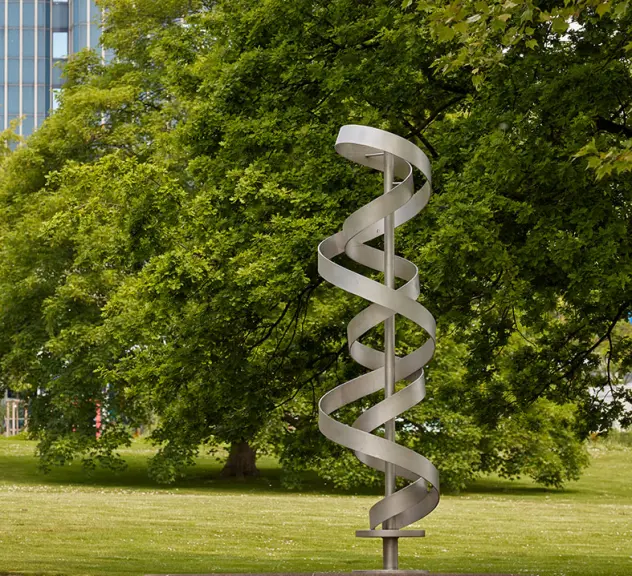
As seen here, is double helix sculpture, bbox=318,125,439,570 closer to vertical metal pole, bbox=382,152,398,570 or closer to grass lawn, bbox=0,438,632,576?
vertical metal pole, bbox=382,152,398,570

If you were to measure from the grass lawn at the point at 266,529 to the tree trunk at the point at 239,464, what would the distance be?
45cm

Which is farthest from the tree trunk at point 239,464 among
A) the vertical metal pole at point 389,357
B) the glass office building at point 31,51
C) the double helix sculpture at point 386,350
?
the glass office building at point 31,51

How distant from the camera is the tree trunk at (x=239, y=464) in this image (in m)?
36.5

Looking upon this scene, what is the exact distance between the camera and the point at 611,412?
1769 cm

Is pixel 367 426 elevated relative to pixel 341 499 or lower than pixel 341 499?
elevated

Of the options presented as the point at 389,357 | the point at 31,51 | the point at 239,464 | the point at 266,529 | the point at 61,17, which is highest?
the point at 61,17

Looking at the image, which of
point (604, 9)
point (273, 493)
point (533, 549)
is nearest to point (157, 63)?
point (273, 493)

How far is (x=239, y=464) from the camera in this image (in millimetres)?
36625

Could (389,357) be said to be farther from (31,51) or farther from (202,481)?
(31,51)

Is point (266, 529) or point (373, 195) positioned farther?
point (266, 529)

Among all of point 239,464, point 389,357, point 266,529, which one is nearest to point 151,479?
point 239,464

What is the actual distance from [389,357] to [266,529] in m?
14.8

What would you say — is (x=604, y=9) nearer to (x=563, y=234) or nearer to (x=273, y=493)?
(x=563, y=234)

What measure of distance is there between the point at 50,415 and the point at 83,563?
1770 centimetres
